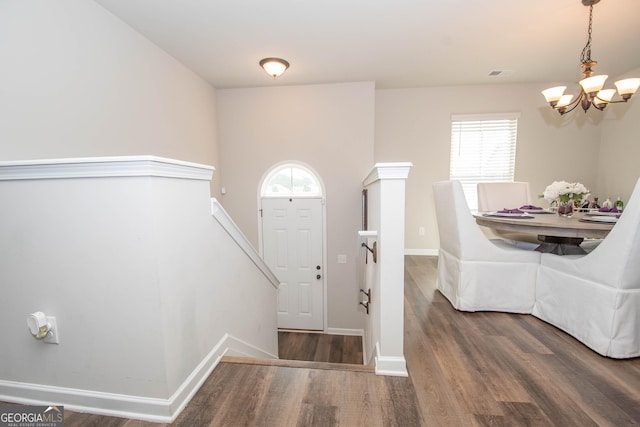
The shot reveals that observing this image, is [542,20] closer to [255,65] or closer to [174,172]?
[255,65]

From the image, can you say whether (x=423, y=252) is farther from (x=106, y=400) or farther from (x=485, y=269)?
(x=106, y=400)

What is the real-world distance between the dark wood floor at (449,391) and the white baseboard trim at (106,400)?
0.12 feet

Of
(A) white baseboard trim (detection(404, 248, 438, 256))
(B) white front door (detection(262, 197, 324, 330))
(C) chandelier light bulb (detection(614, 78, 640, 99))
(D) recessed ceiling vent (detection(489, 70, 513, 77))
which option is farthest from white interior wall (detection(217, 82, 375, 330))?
(C) chandelier light bulb (detection(614, 78, 640, 99))

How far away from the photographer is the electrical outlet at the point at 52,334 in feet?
4.21

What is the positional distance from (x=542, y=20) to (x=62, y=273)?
4073 millimetres

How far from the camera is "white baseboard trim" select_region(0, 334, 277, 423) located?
4.14 feet

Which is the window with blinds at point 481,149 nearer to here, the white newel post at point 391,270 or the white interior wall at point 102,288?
the white newel post at point 391,270

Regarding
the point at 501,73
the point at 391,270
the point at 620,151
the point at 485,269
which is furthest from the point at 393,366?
the point at 620,151

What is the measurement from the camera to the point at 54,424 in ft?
4.10

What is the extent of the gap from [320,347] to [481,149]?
13.1ft

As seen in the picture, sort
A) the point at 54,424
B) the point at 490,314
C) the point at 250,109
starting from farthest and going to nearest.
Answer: the point at 250,109, the point at 490,314, the point at 54,424

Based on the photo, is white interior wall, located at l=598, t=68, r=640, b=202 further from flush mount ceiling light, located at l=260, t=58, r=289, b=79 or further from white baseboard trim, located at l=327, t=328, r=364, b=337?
flush mount ceiling light, located at l=260, t=58, r=289, b=79

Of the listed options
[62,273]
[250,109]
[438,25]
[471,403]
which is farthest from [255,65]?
[471,403]

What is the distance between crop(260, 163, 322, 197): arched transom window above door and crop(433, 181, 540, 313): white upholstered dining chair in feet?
7.03
